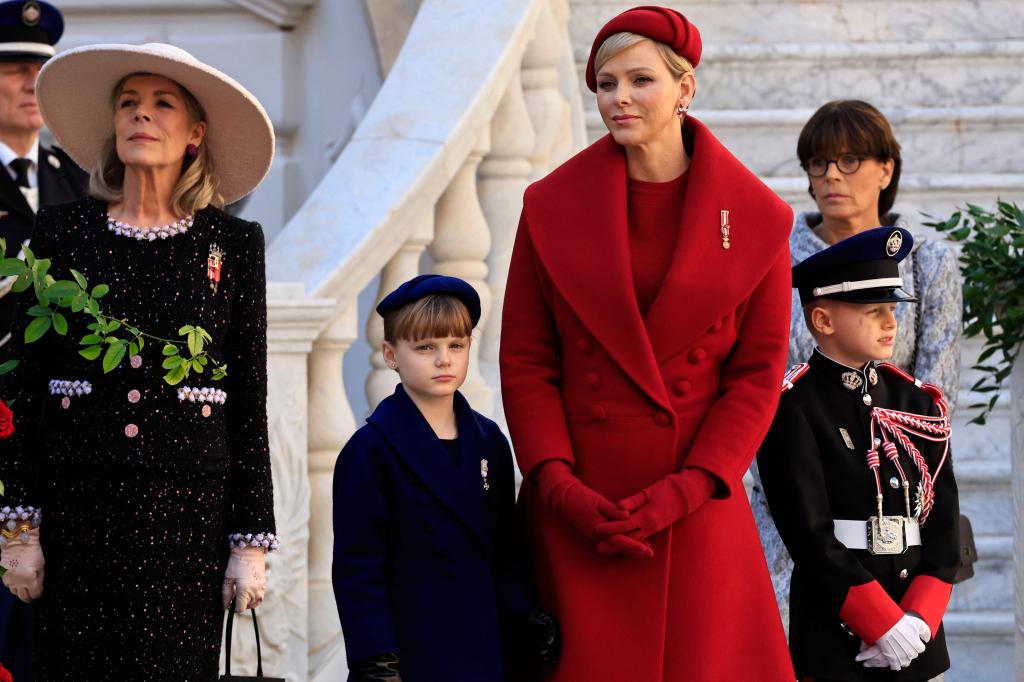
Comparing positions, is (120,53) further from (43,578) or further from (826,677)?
(826,677)

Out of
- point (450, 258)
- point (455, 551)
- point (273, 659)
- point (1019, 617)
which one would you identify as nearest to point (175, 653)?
point (455, 551)

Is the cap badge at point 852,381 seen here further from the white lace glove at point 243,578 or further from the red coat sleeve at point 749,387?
the white lace glove at point 243,578

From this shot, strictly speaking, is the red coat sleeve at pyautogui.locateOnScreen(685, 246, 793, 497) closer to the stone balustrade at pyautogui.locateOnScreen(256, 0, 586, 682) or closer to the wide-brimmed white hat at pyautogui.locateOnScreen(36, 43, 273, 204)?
the wide-brimmed white hat at pyautogui.locateOnScreen(36, 43, 273, 204)

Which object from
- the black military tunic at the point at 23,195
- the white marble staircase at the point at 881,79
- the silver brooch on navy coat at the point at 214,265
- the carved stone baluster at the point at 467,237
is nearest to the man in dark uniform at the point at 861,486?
the silver brooch on navy coat at the point at 214,265

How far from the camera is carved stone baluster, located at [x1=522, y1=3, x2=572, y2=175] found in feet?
18.6

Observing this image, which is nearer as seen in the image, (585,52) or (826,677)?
(826,677)

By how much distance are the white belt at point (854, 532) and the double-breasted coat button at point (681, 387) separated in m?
0.55

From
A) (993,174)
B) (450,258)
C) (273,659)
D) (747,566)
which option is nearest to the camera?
(747,566)

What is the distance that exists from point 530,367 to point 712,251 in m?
0.41

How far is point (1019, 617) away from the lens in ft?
15.3

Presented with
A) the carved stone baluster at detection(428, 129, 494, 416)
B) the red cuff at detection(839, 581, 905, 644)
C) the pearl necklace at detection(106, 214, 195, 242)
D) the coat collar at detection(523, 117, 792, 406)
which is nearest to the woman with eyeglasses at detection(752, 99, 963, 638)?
the red cuff at detection(839, 581, 905, 644)

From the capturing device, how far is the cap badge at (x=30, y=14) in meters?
4.85

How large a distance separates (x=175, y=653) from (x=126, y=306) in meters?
0.67

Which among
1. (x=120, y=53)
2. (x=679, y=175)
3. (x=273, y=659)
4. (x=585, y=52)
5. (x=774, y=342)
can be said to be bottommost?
Answer: (x=273, y=659)
